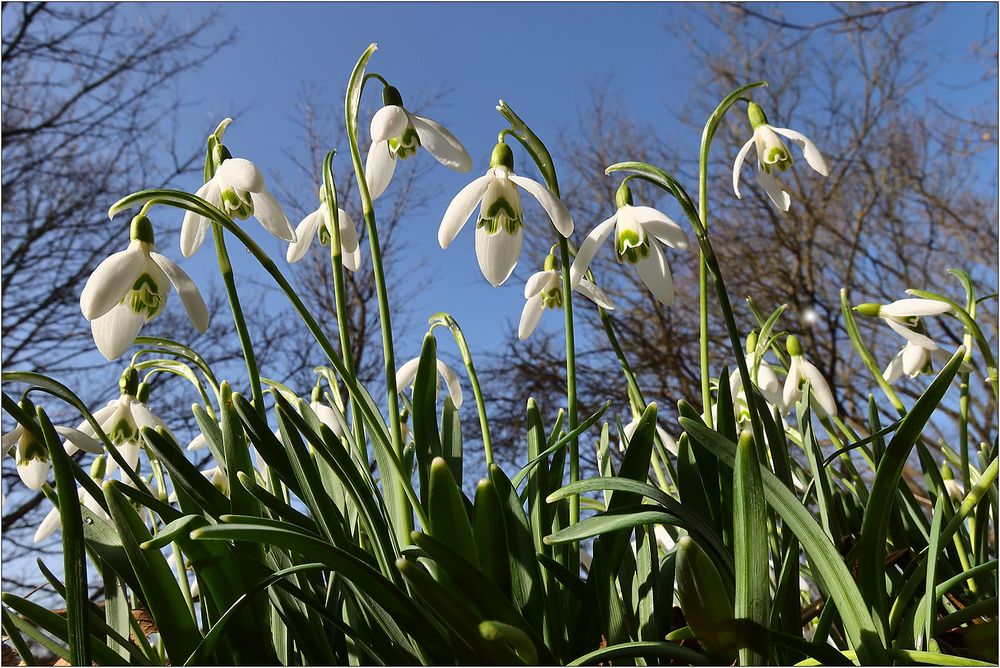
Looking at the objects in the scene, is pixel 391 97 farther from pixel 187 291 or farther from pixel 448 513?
pixel 448 513

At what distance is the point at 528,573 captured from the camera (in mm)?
686

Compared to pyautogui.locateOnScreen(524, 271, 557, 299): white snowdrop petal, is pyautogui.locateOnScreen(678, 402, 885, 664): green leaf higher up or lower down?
lower down

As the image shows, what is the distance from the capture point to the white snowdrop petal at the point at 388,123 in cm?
75

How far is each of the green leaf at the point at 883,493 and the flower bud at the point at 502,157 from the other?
45 centimetres

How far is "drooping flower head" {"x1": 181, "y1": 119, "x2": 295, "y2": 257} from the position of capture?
0.79 metres

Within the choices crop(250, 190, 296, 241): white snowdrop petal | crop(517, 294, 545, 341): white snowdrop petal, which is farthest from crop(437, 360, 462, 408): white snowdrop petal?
crop(250, 190, 296, 241): white snowdrop petal

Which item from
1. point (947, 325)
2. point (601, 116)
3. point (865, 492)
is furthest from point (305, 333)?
point (865, 492)

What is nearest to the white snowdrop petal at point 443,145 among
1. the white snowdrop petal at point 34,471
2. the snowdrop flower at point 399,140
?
the snowdrop flower at point 399,140

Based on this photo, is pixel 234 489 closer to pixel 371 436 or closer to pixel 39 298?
pixel 371 436

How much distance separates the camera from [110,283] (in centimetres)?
67

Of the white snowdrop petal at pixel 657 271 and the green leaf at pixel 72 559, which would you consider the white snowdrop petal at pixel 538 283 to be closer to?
the white snowdrop petal at pixel 657 271

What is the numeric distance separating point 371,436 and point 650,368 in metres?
5.94

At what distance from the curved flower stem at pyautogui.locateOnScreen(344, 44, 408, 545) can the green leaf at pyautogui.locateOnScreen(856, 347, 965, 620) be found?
41 cm

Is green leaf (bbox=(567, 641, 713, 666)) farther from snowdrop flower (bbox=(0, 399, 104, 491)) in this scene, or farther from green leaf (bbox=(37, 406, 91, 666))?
snowdrop flower (bbox=(0, 399, 104, 491))
